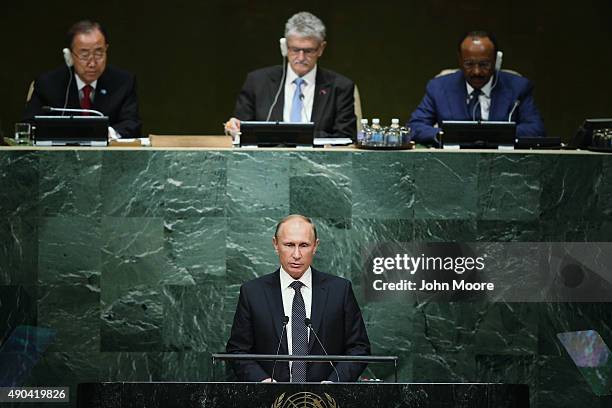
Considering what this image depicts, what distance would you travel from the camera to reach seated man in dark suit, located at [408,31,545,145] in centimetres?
709

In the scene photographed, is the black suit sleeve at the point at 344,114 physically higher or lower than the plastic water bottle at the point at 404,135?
higher

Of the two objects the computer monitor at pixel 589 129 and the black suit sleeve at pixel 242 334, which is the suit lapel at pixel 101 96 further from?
the computer monitor at pixel 589 129

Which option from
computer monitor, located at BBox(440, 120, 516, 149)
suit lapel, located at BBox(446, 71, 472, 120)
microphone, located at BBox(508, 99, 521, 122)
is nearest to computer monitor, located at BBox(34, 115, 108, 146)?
computer monitor, located at BBox(440, 120, 516, 149)

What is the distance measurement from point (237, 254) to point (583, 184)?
1.72 metres

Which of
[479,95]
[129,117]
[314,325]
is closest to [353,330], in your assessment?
[314,325]

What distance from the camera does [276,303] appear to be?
18.0 ft

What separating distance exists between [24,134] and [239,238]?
50.5 inches

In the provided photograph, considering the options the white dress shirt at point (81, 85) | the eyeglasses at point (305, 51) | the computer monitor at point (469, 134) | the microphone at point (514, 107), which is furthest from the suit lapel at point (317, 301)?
the white dress shirt at point (81, 85)

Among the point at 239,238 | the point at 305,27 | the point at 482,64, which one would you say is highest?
the point at 305,27

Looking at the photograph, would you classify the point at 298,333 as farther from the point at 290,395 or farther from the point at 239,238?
the point at 290,395

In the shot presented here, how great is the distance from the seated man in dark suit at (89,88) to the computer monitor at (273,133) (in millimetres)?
1388

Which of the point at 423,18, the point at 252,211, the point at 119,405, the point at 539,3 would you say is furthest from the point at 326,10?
the point at 119,405

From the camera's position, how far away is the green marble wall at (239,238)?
5844 mm

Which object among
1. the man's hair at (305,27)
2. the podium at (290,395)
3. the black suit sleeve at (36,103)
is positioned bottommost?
the podium at (290,395)
